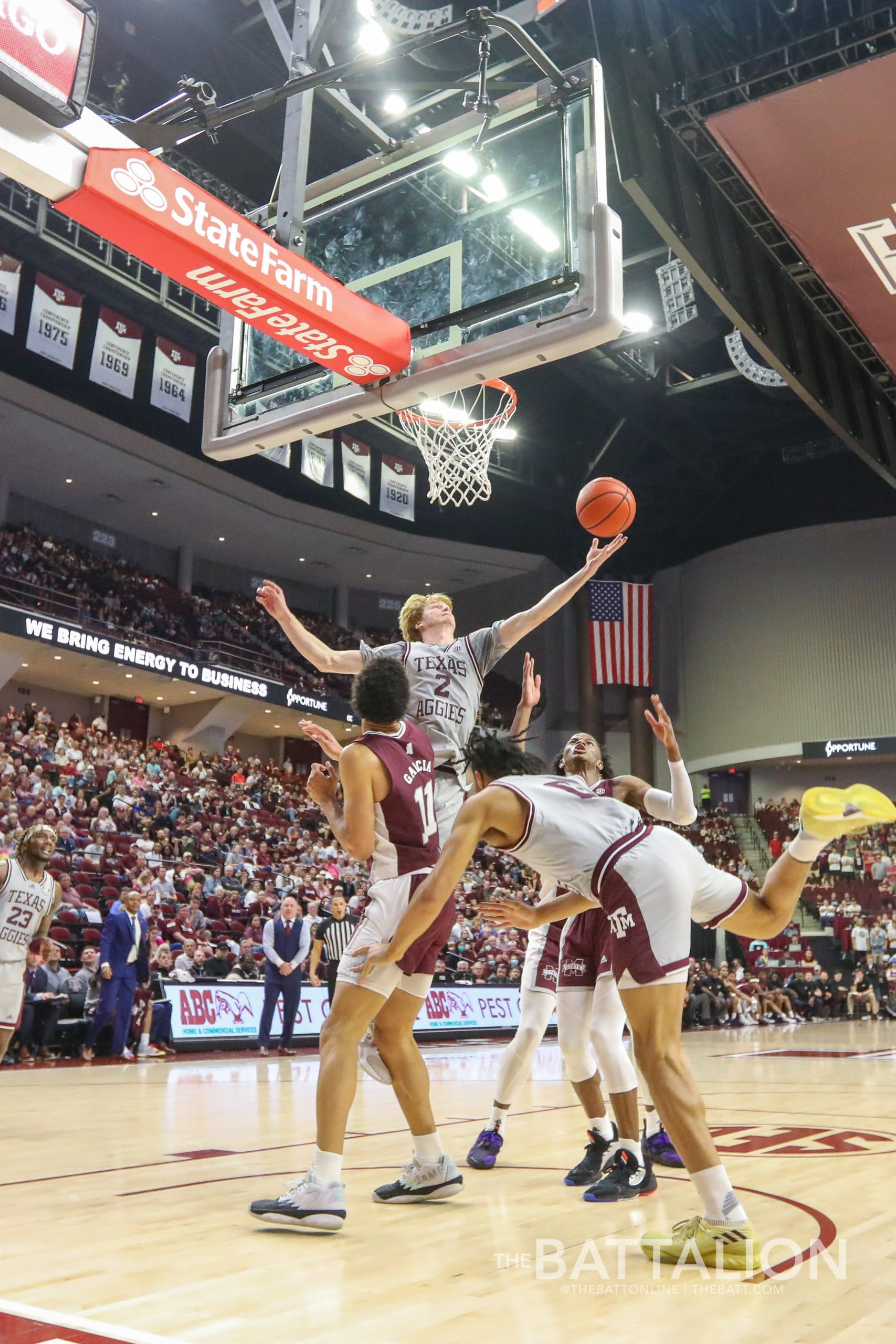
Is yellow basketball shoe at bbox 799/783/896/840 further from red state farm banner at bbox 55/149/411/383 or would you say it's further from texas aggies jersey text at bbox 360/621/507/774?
red state farm banner at bbox 55/149/411/383

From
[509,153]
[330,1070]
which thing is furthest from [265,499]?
[330,1070]

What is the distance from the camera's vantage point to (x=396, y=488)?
87.5 feet

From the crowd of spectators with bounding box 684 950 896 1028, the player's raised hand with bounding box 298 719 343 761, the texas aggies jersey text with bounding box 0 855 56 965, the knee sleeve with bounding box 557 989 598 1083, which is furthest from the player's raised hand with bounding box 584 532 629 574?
the crowd of spectators with bounding box 684 950 896 1028

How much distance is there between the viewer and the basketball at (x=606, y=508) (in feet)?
19.0

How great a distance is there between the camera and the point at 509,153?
5703 mm

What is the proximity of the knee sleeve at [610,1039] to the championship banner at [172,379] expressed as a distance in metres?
19.8

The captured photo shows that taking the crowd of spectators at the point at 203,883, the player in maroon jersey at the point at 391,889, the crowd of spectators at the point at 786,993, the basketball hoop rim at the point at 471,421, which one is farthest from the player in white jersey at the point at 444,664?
the crowd of spectators at the point at 786,993

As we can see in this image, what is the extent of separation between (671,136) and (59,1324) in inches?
382

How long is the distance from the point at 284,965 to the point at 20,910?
225 inches

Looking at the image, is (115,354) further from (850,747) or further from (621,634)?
(850,747)

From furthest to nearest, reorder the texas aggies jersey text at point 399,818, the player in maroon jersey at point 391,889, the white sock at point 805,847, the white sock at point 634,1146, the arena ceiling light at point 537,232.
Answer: the arena ceiling light at point 537,232 < the white sock at point 634,1146 < the texas aggies jersey text at point 399,818 < the player in maroon jersey at point 391,889 < the white sock at point 805,847

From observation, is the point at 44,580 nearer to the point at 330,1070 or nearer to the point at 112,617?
the point at 112,617

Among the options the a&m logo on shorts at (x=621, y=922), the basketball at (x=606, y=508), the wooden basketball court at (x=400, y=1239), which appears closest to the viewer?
the wooden basketball court at (x=400, y=1239)

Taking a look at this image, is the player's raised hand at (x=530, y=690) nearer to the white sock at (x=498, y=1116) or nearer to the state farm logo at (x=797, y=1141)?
the white sock at (x=498, y=1116)
